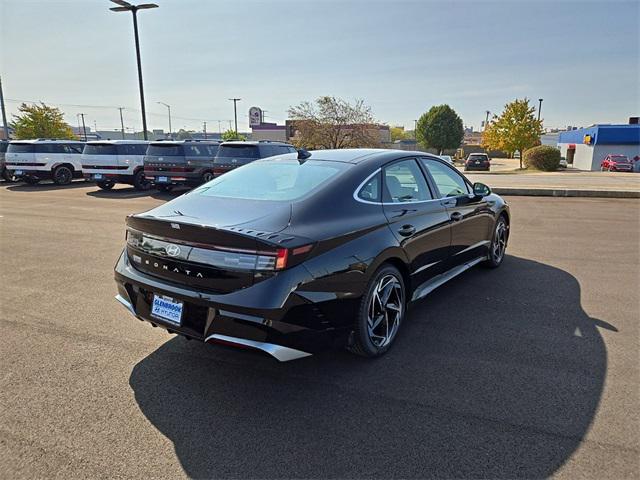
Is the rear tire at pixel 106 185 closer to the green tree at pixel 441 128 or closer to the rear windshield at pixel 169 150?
the rear windshield at pixel 169 150

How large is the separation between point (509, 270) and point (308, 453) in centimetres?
413

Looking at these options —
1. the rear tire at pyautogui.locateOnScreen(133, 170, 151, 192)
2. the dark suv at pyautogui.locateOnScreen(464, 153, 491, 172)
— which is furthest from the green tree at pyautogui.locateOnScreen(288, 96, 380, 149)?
the rear tire at pyautogui.locateOnScreen(133, 170, 151, 192)

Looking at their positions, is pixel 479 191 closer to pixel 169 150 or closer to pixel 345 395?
pixel 345 395

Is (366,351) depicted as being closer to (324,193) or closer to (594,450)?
(324,193)

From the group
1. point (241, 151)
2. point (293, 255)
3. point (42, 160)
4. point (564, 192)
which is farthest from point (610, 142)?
point (293, 255)

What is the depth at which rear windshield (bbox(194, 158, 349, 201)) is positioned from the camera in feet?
10.7

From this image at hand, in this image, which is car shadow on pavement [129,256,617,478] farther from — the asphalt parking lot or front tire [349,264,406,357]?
front tire [349,264,406,357]

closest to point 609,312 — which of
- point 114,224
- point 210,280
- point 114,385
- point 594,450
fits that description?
point 594,450

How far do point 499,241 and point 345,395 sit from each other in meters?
3.70

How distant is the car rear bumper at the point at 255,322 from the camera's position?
2.54 metres

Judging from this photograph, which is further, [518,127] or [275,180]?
[518,127]

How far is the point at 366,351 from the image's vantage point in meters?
3.11

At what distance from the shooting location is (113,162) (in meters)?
15.2

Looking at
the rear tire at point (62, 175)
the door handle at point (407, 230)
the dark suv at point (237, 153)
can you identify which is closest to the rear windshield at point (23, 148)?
the rear tire at point (62, 175)
